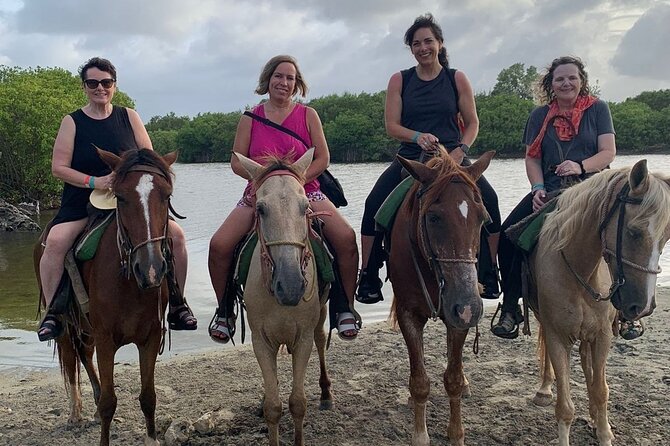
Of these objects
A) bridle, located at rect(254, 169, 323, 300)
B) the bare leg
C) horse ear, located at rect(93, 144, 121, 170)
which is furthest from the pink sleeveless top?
the bare leg

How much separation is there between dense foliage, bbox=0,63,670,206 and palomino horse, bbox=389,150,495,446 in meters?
1.30

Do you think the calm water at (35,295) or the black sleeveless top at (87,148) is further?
the calm water at (35,295)

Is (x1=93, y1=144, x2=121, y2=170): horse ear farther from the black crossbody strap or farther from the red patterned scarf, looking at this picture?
the red patterned scarf

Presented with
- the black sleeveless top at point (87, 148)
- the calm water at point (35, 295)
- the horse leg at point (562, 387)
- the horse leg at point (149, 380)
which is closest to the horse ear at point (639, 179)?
the horse leg at point (562, 387)

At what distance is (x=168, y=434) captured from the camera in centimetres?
458

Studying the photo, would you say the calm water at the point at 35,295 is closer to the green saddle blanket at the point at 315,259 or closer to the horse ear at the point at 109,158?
the green saddle blanket at the point at 315,259

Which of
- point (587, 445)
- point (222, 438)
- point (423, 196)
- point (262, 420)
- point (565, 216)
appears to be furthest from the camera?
point (262, 420)

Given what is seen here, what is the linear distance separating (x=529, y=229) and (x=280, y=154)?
6.88 feet

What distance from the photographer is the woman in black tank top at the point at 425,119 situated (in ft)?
15.8

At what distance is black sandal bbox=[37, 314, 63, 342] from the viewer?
4.46 m

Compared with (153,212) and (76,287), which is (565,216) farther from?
(76,287)

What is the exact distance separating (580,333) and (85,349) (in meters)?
4.33

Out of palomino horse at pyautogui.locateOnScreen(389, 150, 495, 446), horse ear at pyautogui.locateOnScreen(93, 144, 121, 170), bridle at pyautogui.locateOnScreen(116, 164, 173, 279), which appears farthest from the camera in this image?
→ horse ear at pyautogui.locateOnScreen(93, 144, 121, 170)

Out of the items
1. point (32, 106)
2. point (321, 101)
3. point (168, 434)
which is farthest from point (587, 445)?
point (321, 101)
